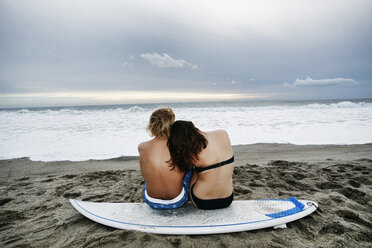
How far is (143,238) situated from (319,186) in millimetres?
3104

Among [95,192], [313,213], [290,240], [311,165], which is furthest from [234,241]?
[311,165]

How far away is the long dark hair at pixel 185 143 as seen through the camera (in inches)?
89.0

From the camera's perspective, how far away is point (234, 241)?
85.1 inches

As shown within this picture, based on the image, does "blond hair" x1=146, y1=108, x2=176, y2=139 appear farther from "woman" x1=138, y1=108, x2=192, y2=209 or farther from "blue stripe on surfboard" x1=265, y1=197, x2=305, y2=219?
"blue stripe on surfboard" x1=265, y1=197, x2=305, y2=219

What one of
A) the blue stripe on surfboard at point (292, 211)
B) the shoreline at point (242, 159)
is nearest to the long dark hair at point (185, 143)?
the blue stripe on surfboard at point (292, 211)

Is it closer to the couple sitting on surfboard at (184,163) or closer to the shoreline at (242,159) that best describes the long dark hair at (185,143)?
the couple sitting on surfboard at (184,163)

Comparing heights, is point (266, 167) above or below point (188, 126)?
below

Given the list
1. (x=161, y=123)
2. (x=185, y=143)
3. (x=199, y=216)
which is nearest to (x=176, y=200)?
(x=199, y=216)

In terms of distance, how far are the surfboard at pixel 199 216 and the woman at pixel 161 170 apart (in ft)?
0.66

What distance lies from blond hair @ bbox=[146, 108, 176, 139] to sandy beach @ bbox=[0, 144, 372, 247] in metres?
1.13

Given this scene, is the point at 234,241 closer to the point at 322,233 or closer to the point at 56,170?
the point at 322,233

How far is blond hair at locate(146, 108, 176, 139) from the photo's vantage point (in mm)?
2379

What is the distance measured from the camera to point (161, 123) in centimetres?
238

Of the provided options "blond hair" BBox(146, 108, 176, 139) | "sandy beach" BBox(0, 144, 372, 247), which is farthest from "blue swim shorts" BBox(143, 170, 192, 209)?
"blond hair" BBox(146, 108, 176, 139)
